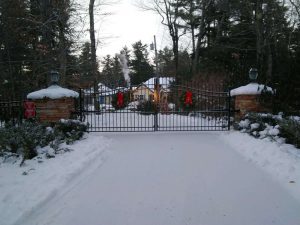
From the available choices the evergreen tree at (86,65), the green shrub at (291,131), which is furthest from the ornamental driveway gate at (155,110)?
the evergreen tree at (86,65)

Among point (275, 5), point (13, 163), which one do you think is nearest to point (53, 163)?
point (13, 163)

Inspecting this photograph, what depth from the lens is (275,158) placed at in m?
5.36

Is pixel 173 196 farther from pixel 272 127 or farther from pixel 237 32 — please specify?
pixel 237 32

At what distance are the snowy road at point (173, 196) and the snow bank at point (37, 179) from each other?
0.12 metres

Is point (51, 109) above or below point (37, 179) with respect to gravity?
above

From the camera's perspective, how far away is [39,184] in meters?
4.12

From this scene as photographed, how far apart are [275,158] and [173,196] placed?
2447 mm

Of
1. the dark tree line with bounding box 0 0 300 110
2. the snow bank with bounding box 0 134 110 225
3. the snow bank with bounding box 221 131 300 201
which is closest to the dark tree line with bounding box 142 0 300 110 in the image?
the dark tree line with bounding box 0 0 300 110

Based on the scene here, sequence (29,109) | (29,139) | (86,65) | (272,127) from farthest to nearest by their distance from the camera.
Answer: (86,65), (29,109), (272,127), (29,139)

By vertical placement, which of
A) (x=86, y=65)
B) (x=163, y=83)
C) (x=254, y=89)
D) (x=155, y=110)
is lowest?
(x=155, y=110)

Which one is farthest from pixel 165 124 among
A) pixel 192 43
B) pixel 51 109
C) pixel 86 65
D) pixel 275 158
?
pixel 192 43

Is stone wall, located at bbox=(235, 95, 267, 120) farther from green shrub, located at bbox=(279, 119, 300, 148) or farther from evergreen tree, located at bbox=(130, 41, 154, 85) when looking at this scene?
evergreen tree, located at bbox=(130, 41, 154, 85)

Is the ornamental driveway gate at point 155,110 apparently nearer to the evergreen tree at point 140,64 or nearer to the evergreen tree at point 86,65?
the evergreen tree at point 86,65

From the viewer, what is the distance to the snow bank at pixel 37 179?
3378 mm
